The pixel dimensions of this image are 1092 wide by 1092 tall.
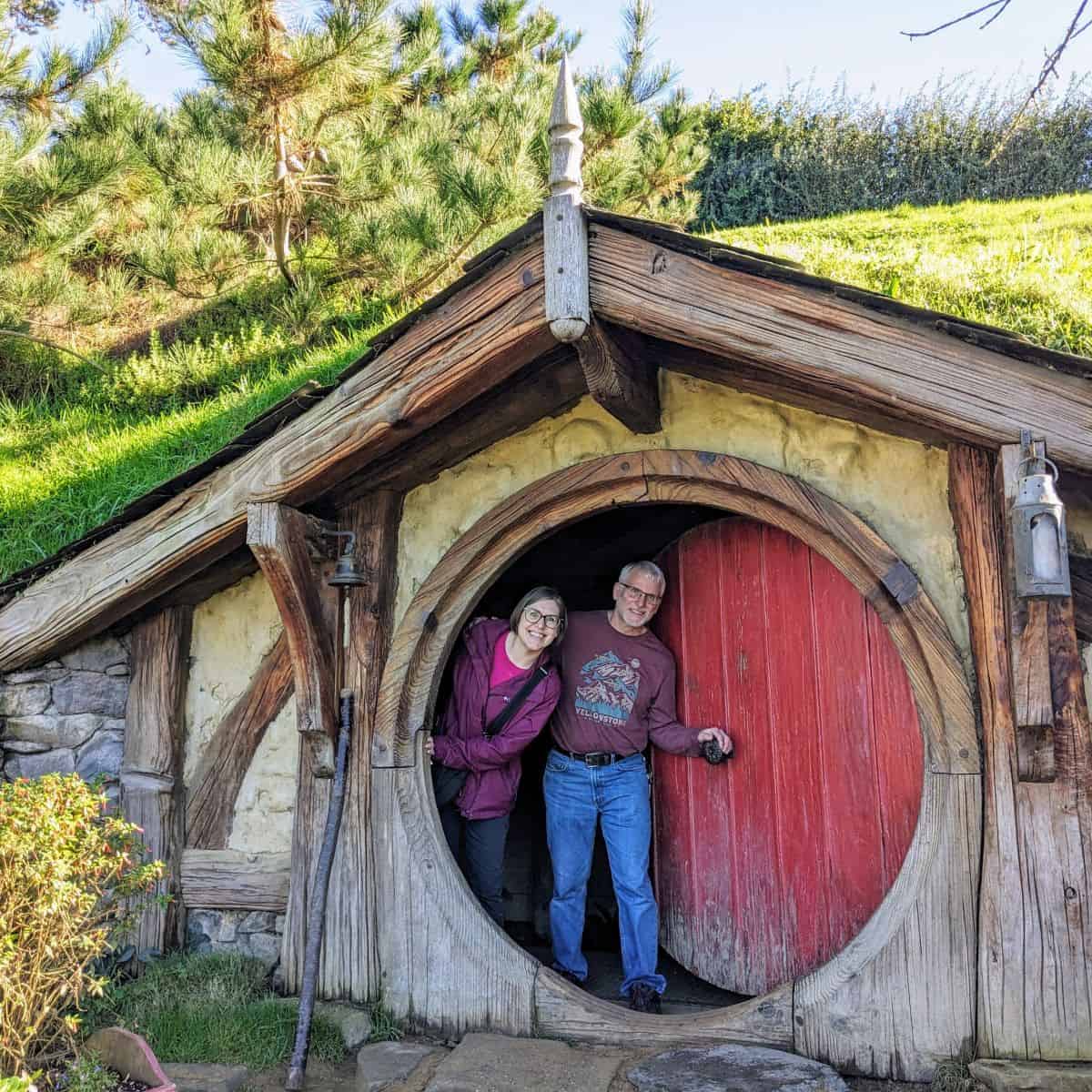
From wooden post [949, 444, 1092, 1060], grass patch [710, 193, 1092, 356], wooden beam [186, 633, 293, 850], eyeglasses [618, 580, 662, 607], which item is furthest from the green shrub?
grass patch [710, 193, 1092, 356]

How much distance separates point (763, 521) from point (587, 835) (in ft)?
5.13

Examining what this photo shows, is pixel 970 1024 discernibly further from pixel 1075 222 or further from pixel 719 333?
pixel 1075 222

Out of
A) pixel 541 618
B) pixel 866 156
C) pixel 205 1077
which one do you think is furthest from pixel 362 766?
pixel 866 156

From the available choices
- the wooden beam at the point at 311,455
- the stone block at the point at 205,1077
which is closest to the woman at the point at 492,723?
the wooden beam at the point at 311,455

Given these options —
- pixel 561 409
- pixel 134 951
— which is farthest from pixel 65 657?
pixel 561 409

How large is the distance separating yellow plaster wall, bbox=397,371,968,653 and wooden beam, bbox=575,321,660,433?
0.28 ft

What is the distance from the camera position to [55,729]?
455 cm

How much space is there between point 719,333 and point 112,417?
235 inches

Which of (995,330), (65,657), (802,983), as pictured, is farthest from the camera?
(65,657)

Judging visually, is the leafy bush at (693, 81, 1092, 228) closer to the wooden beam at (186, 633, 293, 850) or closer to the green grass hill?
the green grass hill

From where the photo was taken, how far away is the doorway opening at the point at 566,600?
5547 millimetres

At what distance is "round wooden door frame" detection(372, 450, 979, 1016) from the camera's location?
3.49 m

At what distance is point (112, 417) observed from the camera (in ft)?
26.1

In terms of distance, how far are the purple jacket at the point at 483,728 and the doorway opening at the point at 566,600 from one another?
0.93 metres
